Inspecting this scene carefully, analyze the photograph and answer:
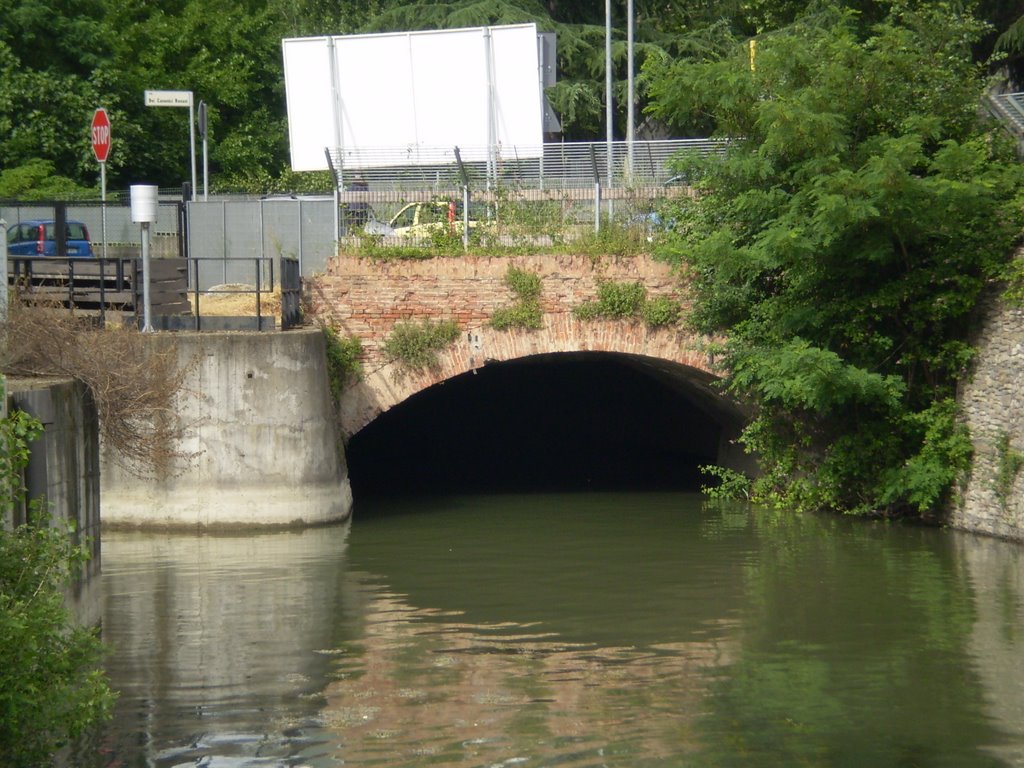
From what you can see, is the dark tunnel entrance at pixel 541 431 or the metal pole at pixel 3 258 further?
the dark tunnel entrance at pixel 541 431

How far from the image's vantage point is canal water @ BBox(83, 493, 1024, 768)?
10609mm

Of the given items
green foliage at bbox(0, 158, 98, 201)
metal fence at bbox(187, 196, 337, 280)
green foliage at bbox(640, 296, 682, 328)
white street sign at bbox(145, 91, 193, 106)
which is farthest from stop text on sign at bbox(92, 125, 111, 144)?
green foliage at bbox(0, 158, 98, 201)

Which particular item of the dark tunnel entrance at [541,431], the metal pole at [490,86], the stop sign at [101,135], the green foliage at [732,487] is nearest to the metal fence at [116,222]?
the dark tunnel entrance at [541,431]

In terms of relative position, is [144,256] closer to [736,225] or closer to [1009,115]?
[736,225]

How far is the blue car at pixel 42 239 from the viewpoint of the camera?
27250 mm

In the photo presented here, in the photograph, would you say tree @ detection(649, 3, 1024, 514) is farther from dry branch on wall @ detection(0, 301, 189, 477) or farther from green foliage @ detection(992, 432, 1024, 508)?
dry branch on wall @ detection(0, 301, 189, 477)

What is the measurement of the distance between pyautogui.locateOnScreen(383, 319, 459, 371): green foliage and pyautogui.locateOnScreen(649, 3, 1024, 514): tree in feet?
11.2

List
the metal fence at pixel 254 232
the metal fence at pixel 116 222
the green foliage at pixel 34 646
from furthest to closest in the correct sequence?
the metal fence at pixel 116 222, the metal fence at pixel 254 232, the green foliage at pixel 34 646

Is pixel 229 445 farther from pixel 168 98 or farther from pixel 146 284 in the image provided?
pixel 168 98

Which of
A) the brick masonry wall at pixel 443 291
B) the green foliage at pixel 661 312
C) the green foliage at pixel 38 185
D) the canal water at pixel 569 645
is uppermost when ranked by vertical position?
the green foliage at pixel 38 185

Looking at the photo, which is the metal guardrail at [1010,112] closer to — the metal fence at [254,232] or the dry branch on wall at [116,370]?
the metal fence at [254,232]

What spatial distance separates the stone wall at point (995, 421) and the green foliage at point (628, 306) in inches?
166

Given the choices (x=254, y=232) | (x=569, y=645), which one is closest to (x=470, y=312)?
(x=254, y=232)

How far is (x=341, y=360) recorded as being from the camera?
69.6 ft
